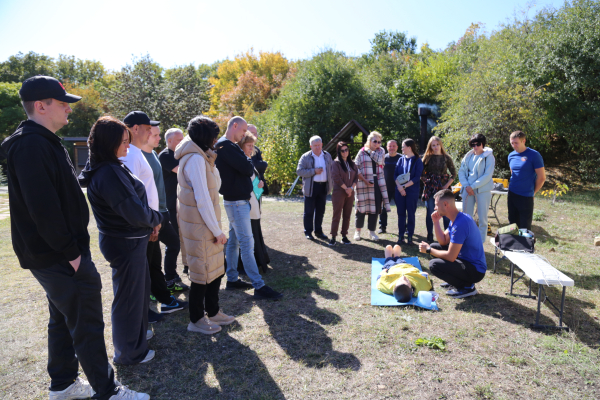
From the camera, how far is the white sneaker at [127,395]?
8.09 ft

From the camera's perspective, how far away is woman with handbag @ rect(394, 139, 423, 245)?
6.80 m

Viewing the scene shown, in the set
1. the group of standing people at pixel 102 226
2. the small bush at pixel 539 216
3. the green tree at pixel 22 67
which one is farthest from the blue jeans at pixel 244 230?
the green tree at pixel 22 67

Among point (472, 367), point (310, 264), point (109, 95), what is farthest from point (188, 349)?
point (109, 95)

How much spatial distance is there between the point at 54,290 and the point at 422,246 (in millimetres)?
3724

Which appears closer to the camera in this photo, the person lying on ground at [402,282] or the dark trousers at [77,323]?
the dark trousers at [77,323]

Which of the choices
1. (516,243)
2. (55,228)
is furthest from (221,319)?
(516,243)

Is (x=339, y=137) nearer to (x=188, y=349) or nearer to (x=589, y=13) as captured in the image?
(x=589, y=13)

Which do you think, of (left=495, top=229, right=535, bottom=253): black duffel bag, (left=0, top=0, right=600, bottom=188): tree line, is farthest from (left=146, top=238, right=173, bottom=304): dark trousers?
(left=0, top=0, right=600, bottom=188): tree line

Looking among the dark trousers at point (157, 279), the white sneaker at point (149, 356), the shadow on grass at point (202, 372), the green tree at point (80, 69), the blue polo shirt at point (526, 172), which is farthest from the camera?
the green tree at point (80, 69)

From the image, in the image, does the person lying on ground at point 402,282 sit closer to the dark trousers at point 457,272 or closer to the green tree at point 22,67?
the dark trousers at point 457,272

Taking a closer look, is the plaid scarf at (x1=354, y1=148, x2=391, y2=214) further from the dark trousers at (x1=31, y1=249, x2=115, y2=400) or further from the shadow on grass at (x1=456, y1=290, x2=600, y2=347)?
the dark trousers at (x1=31, y1=249, x2=115, y2=400)

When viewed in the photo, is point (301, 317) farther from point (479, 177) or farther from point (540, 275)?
point (479, 177)

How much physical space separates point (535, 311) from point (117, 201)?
4.33 meters

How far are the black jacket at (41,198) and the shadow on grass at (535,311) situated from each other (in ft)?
12.7
